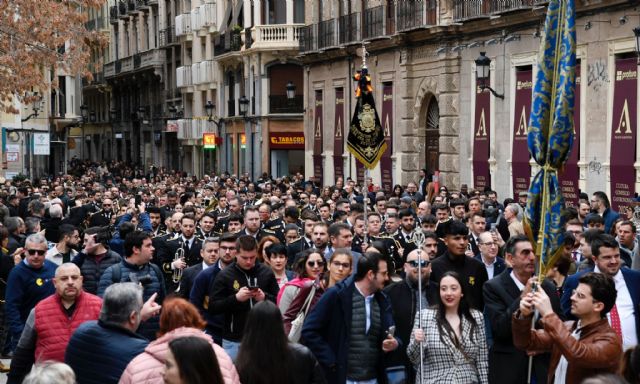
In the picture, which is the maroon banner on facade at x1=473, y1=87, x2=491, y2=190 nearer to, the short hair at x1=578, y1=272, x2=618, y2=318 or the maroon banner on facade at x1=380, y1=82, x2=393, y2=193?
the maroon banner on facade at x1=380, y1=82, x2=393, y2=193

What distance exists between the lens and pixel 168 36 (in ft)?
223

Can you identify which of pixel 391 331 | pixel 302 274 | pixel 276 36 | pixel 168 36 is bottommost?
pixel 391 331

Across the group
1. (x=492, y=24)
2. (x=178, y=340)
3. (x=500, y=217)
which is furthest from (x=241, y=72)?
(x=178, y=340)

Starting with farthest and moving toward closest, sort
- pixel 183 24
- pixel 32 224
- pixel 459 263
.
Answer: pixel 183 24
pixel 32 224
pixel 459 263

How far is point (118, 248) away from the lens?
629 inches

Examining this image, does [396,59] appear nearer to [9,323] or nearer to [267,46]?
[267,46]

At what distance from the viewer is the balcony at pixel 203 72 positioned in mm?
60475

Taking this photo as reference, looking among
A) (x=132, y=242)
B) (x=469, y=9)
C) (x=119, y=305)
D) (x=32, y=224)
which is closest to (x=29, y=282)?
(x=132, y=242)

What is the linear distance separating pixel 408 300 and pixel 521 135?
745 inches

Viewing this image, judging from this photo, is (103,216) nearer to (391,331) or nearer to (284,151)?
(391,331)

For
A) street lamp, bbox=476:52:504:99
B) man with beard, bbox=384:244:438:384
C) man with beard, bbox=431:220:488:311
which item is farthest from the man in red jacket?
street lamp, bbox=476:52:504:99

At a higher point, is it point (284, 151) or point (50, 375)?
point (50, 375)

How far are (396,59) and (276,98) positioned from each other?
55.1 feet

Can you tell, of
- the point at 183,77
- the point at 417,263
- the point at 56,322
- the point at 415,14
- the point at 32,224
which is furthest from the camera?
the point at 183,77
